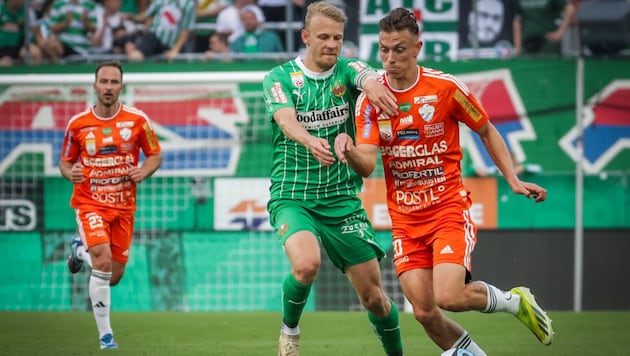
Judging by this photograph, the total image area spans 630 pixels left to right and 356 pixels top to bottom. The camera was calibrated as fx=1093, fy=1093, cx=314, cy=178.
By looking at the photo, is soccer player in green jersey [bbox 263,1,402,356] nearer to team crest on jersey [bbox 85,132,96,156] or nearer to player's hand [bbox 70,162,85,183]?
player's hand [bbox 70,162,85,183]

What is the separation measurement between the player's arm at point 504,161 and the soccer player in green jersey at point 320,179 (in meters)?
0.90

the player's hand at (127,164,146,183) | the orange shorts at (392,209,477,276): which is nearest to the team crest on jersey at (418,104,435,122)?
the orange shorts at (392,209,477,276)

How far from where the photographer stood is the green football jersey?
7379 millimetres

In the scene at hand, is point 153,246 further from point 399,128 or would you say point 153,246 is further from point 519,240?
point 399,128

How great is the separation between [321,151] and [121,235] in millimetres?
4198

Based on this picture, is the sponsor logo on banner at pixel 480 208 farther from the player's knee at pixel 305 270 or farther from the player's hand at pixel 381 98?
the player's hand at pixel 381 98

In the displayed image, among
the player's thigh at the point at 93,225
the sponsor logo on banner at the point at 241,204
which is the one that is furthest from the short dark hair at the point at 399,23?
the sponsor logo on banner at the point at 241,204

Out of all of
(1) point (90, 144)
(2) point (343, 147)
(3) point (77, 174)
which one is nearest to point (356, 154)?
(2) point (343, 147)

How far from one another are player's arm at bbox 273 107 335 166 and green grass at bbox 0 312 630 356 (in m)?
2.64

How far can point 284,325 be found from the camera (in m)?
7.42

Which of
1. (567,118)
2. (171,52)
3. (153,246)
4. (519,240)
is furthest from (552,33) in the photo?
(153,246)

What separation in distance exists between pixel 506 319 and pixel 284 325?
542 cm

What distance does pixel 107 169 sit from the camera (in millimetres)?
10188

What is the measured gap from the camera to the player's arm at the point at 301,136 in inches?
257
